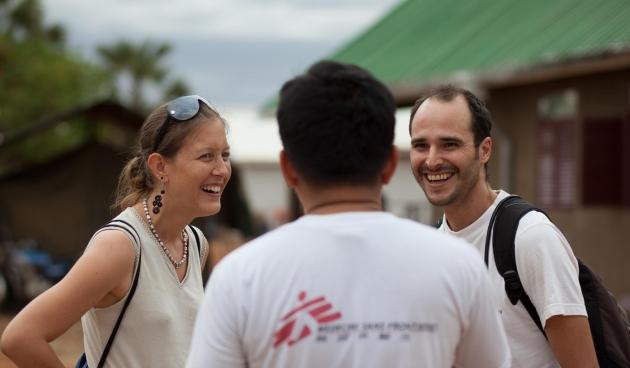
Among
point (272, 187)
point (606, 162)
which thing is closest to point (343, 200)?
point (606, 162)

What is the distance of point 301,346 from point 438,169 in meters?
1.83

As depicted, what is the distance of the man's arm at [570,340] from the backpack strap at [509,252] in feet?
0.24

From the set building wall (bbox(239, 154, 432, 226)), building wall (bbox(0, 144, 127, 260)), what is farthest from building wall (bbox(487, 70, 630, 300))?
building wall (bbox(239, 154, 432, 226))

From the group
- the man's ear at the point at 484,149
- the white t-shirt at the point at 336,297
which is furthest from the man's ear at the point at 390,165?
the man's ear at the point at 484,149

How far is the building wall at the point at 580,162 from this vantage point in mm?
15992

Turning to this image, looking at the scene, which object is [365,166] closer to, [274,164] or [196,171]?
[196,171]

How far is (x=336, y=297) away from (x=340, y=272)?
0.06m

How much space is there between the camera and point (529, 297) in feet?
13.5

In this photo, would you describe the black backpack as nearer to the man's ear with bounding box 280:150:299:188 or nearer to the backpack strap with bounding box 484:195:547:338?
the backpack strap with bounding box 484:195:547:338

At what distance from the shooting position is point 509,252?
13.6 ft

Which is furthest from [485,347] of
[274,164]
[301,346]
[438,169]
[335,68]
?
[274,164]

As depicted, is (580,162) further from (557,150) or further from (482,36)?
(482,36)

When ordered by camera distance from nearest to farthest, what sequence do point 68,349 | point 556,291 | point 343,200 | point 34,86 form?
1. point 343,200
2. point 556,291
3. point 68,349
4. point 34,86

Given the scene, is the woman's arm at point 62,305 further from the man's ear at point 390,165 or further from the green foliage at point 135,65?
the green foliage at point 135,65
